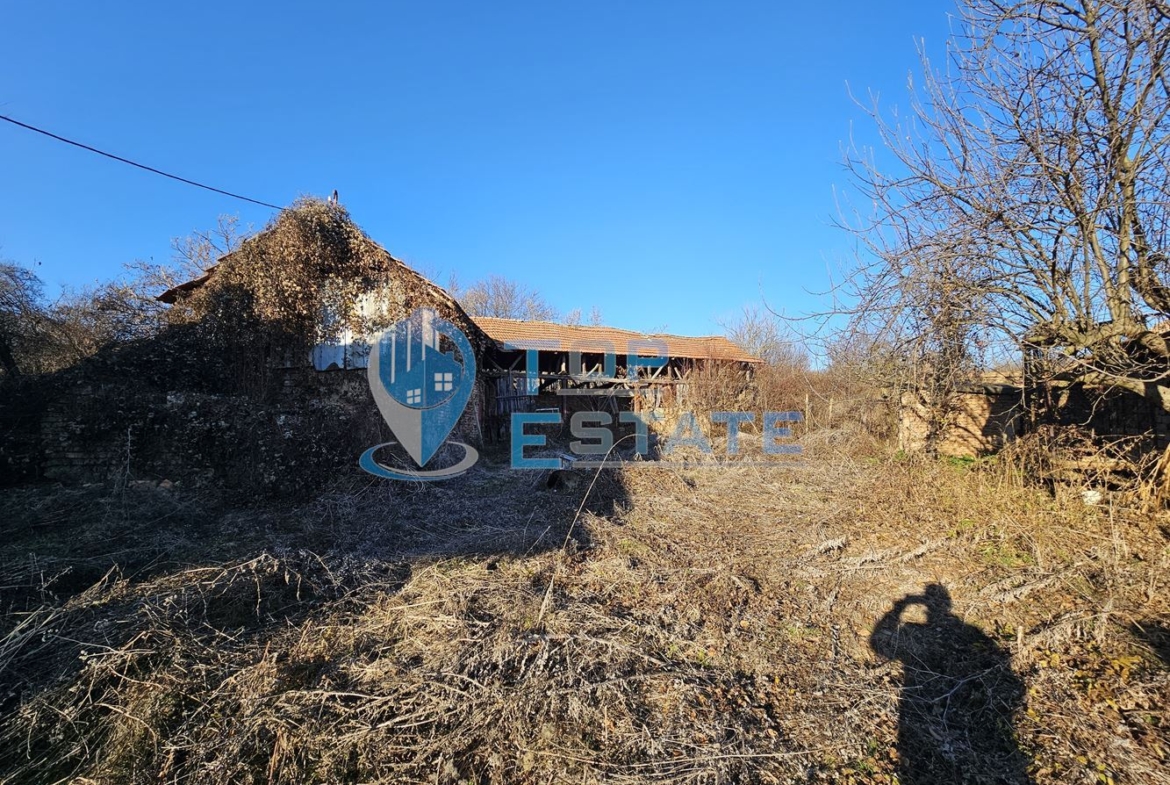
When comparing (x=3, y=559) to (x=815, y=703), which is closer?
(x=815, y=703)

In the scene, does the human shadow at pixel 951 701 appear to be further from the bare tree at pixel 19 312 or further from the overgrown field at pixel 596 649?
the bare tree at pixel 19 312

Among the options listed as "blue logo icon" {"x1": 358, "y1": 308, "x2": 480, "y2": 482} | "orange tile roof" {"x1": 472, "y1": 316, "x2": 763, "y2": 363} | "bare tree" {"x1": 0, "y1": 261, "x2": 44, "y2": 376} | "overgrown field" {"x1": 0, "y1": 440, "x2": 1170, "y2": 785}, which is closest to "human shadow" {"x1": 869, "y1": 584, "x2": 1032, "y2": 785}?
"overgrown field" {"x1": 0, "y1": 440, "x2": 1170, "y2": 785}

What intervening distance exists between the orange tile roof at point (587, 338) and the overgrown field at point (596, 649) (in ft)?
31.4

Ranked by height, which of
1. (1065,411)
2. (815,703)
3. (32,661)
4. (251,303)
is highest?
(251,303)

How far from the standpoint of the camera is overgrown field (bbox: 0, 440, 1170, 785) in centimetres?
237

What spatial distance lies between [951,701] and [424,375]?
9975 mm

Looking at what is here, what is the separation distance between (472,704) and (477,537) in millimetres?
3006

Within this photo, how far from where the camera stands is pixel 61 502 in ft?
20.2

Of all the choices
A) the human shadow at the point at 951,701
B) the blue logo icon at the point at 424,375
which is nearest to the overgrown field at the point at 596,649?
the human shadow at the point at 951,701

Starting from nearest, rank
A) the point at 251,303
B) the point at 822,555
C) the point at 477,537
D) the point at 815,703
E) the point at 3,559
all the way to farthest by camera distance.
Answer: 1. the point at 815,703
2. the point at 3,559
3. the point at 822,555
4. the point at 477,537
5. the point at 251,303

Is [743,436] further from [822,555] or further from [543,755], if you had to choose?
[543,755]

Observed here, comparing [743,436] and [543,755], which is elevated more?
[743,436]

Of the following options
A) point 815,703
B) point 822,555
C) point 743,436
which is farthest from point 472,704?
point 743,436

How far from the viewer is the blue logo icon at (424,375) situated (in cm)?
1021
